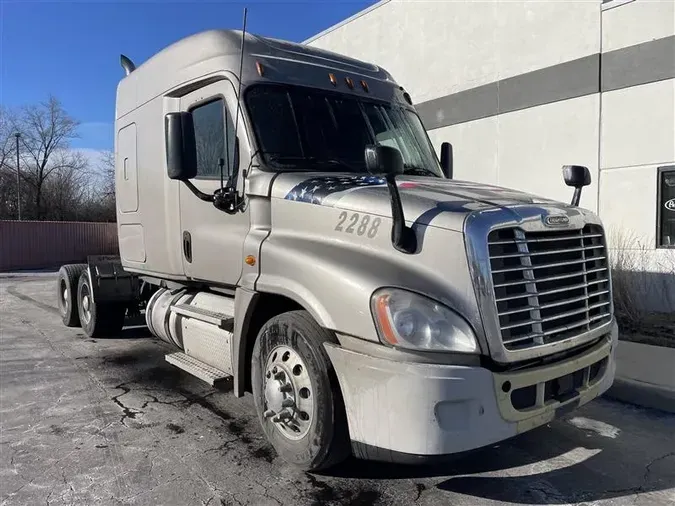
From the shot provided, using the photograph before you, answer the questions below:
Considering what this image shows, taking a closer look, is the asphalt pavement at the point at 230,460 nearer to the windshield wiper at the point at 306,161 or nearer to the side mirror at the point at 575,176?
the side mirror at the point at 575,176

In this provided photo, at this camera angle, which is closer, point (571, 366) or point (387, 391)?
point (387, 391)

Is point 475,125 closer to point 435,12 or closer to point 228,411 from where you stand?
point 435,12

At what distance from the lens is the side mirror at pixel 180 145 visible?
4117 millimetres

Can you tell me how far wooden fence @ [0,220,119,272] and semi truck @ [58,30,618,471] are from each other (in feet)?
73.1

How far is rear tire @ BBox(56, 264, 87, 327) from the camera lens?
28.5 feet

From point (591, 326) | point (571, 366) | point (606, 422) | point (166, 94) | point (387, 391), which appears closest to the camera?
point (387, 391)

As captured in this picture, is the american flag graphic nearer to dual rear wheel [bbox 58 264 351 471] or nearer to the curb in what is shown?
dual rear wheel [bbox 58 264 351 471]

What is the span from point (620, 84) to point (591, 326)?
718cm

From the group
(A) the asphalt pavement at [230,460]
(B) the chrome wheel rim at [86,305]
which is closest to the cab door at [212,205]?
(A) the asphalt pavement at [230,460]

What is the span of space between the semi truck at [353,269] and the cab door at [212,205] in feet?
0.06

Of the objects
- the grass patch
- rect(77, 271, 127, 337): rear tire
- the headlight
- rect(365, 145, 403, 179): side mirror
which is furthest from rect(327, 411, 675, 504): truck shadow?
rect(77, 271, 127, 337): rear tire

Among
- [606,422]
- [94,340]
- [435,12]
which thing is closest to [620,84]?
[435,12]

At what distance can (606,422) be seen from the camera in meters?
4.72

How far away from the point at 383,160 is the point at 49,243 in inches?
1142
